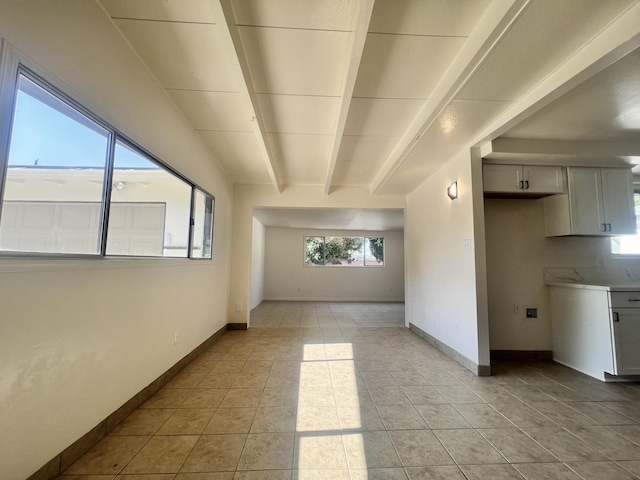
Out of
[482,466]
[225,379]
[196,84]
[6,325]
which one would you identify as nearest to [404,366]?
[482,466]

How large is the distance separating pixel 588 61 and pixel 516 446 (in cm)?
233

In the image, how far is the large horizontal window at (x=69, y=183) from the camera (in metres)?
1.09

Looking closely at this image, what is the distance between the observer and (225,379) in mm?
2457

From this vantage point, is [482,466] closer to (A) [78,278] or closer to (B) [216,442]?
(B) [216,442]

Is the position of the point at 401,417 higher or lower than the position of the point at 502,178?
lower

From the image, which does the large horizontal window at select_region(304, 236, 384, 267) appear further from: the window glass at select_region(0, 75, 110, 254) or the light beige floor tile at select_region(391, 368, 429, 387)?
the window glass at select_region(0, 75, 110, 254)

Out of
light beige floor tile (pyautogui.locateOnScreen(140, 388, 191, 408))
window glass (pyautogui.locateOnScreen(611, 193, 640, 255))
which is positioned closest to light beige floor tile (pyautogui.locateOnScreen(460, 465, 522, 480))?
light beige floor tile (pyautogui.locateOnScreen(140, 388, 191, 408))

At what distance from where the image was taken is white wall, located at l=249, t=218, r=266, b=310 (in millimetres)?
6373

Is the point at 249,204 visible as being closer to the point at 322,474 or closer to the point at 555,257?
the point at 322,474

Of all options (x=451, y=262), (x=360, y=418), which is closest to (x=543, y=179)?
(x=451, y=262)

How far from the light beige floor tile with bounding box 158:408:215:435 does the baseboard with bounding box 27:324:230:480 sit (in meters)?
0.30

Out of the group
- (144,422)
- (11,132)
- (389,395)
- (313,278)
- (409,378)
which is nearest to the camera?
(11,132)

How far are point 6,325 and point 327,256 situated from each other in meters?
7.48

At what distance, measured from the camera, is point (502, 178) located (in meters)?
2.87
